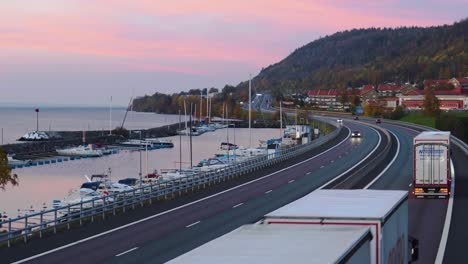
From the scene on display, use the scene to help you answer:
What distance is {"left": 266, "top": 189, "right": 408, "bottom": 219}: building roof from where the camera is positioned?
11.7 meters

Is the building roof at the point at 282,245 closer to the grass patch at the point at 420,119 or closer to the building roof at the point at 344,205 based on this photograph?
the building roof at the point at 344,205

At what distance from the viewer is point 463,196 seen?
39.2m

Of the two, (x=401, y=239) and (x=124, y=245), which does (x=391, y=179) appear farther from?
(x=401, y=239)

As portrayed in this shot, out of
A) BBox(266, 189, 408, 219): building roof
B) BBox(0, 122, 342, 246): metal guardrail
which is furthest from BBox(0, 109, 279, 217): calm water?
BBox(266, 189, 408, 219): building roof

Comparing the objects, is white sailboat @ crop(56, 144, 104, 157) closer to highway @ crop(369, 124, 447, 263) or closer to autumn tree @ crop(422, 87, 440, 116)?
autumn tree @ crop(422, 87, 440, 116)

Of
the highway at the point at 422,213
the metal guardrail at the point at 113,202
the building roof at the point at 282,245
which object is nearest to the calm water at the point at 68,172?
the metal guardrail at the point at 113,202

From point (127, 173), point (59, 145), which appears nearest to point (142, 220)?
point (127, 173)

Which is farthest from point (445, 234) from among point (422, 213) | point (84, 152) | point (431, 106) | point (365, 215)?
point (431, 106)

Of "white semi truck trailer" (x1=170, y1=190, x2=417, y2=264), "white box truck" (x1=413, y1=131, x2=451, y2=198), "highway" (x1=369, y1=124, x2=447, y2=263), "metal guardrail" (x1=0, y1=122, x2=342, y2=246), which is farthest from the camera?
"white box truck" (x1=413, y1=131, x2=451, y2=198)

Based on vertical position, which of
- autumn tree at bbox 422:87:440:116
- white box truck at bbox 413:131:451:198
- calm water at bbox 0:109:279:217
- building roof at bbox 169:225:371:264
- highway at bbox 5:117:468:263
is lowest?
calm water at bbox 0:109:279:217

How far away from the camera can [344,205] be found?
43.0 feet

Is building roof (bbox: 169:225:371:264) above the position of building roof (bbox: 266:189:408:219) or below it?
below

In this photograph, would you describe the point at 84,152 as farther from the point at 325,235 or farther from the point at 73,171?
the point at 325,235

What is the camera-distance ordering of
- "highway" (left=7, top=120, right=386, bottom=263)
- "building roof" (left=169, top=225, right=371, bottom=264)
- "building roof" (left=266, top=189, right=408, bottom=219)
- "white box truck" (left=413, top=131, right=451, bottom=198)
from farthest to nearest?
"white box truck" (left=413, top=131, right=451, bottom=198)
"highway" (left=7, top=120, right=386, bottom=263)
"building roof" (left=266, top=189, right=408, bottom=219)
"building roof" (left=169, top=225, right=371, bottom=264)
